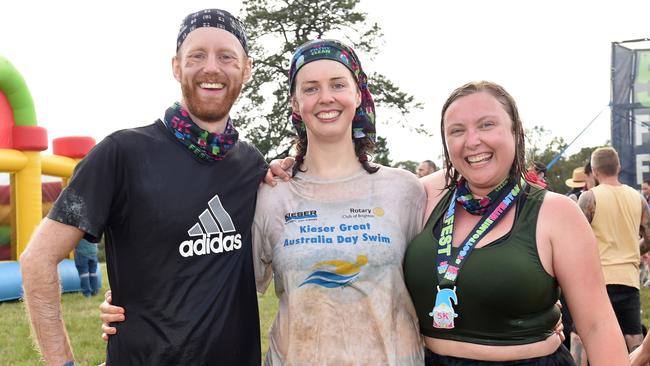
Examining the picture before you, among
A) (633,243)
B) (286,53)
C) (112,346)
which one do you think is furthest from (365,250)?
(286,53)

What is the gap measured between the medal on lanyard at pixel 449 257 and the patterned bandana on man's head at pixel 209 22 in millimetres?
1361

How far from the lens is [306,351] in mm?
2555

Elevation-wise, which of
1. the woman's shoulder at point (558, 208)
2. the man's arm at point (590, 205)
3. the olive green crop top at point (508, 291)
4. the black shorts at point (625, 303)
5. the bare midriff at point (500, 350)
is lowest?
the black shorts at point (625, 303)

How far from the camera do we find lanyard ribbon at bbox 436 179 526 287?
246cm

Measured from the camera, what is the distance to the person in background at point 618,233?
5902 mm

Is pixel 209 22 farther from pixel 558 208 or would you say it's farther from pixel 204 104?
pixel 558 208

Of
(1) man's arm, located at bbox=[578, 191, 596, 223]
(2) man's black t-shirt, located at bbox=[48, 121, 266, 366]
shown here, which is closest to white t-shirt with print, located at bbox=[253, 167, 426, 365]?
(2) man's black t-shirt, located at bbox=[48, 121, 266, 366]

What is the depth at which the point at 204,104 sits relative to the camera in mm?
2764

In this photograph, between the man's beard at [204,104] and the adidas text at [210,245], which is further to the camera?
the man's beard at [204,104]

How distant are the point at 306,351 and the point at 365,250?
49 cm

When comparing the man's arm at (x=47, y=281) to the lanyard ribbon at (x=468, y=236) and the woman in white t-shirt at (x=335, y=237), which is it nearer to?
the woman in white t-shirt at (x=335, y=237)

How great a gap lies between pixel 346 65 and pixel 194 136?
2.60 feet

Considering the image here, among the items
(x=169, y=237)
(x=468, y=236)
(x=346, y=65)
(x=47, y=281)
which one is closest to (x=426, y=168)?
(x=346, y=65)

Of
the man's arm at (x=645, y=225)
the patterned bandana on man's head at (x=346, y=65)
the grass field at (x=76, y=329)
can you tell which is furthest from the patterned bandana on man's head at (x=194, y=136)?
the man's arm at (x=645, y=225)
